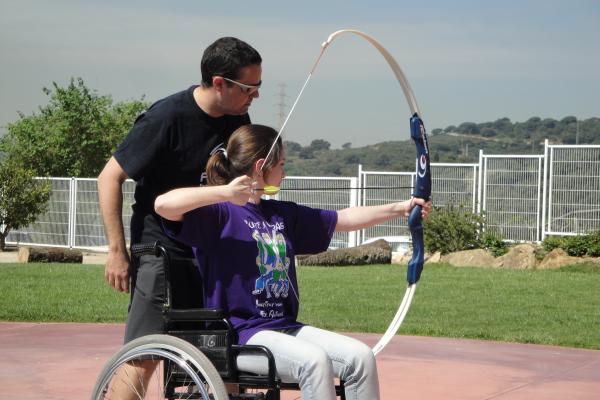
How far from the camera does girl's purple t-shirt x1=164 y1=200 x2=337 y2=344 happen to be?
3.74 metres

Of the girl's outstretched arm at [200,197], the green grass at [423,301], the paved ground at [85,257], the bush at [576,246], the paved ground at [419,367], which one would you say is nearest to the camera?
the girl's outstretched arm at [200,197]

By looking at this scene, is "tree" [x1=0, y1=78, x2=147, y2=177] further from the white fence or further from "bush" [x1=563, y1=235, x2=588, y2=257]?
"bush" [x1=563, y1=235, x2=588, y2=257]

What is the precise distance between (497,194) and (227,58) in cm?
2053

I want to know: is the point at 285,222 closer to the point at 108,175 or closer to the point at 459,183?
the point at 108,175

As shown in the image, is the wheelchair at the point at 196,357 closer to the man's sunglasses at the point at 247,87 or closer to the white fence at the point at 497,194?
the man's sunglasses at the point at 247,87

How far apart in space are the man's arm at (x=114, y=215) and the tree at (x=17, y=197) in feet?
70.8

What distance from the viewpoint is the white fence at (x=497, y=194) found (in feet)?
73.3

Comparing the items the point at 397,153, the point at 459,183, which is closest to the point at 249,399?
the point at 459,183

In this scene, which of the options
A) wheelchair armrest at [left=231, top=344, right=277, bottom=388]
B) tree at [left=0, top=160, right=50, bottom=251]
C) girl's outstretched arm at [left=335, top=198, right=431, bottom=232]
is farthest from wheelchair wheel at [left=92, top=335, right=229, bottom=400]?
tree at [left=0, top=160, right=50, bottom=251]

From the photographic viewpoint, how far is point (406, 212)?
162 inches

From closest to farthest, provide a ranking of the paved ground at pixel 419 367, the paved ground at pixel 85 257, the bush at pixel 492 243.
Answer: the paved ground at pixel 419 367 < the bush at pixel 492 243 < the paved ground at pixel 85 257

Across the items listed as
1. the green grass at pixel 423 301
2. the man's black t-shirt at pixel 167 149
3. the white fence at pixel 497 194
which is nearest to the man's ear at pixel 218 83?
the man's black t-shirt at pixel 167 149

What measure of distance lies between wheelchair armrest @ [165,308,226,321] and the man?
208 millimetres

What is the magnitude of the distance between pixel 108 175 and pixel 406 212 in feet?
3.76
